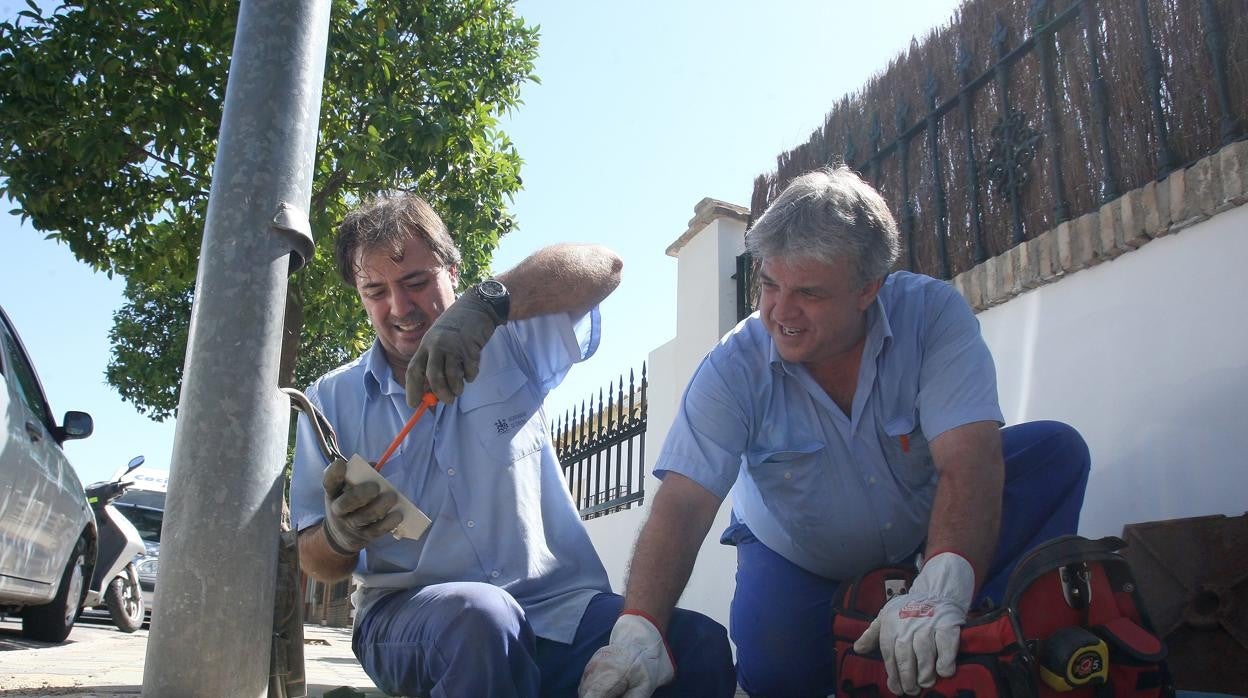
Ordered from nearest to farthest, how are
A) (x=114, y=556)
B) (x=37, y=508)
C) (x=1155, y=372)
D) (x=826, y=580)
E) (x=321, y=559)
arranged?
(x=321, y=559) < (x=826, y=580) < (x=1155, y=372) < (x=37, y=508) < (x=114, y=556)

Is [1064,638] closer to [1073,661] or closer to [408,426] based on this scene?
[1073,661]

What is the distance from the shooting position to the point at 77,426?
4922 millimetres

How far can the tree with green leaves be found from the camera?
5340mm

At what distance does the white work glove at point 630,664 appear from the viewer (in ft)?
6.18

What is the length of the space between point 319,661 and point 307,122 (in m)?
4.20

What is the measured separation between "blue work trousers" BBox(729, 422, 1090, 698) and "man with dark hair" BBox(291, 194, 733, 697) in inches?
10.7

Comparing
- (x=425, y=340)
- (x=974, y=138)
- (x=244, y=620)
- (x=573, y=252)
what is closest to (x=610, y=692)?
(x=244, y=620)

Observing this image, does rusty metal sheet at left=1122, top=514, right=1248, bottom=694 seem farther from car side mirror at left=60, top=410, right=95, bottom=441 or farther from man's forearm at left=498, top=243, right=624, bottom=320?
car side mirror at left=60, top=410, right=95, bottom=441

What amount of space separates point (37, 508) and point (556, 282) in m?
3.26

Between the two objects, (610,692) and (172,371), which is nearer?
(610,692)

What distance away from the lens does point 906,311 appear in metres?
2.53

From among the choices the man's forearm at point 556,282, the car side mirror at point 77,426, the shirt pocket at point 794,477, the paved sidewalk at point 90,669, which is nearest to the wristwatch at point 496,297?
the man's forearm at point 556,282

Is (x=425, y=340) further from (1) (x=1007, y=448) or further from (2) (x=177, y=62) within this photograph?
(2) (x=177, y=62)

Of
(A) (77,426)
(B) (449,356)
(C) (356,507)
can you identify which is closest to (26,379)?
(A) (77,426)
